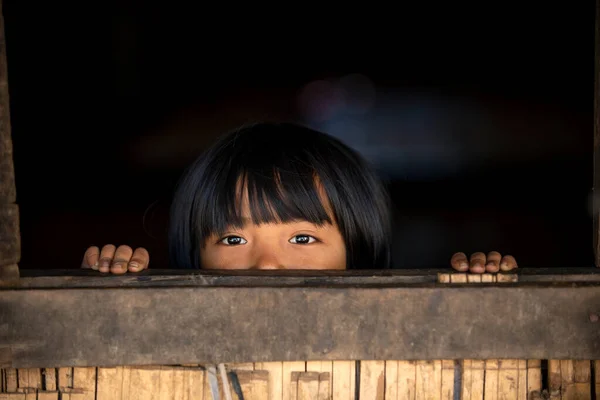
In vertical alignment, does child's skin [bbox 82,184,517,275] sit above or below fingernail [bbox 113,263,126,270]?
above

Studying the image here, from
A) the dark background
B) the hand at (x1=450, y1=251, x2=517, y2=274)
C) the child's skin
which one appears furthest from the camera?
the dark background

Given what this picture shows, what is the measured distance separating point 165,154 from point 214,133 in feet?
1.36

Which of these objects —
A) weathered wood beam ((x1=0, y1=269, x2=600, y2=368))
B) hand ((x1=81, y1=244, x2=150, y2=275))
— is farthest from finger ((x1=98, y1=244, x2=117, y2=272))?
weathered wood beam ((x1=0, y1=269, x2=600, y2=368))

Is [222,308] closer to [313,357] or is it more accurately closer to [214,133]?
[313,357]

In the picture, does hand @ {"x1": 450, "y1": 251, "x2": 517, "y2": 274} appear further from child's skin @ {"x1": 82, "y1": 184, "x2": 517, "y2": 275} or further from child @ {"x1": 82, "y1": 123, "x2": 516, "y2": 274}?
child @ {"x1": 82, "y1": 123, "x2": 516, "y2": 274}

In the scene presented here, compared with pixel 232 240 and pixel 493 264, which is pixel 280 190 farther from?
pixel 493 264

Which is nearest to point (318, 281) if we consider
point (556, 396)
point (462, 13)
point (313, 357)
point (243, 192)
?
point (313, 357)

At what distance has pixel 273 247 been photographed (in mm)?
1848

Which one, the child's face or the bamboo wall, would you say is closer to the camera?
the bamboo wall

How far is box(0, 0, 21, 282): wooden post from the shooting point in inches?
39.2

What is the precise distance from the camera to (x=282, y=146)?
2.02m

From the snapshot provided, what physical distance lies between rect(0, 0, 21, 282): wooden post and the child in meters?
0.72

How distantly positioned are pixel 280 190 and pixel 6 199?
3.21 ft

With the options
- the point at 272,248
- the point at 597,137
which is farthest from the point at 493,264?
the point at 272,248
